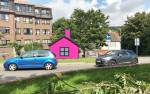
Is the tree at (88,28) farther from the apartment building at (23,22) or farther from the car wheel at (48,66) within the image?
the car wheel at (48,66)

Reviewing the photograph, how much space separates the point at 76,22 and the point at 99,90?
222 feet

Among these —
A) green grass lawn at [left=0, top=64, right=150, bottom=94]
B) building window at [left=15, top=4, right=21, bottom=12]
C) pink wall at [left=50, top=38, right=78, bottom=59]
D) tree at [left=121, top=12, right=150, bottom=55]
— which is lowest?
green grass lawn at [left=0, top=64, right=150, bottom=94]

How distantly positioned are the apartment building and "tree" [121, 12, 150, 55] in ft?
79.3

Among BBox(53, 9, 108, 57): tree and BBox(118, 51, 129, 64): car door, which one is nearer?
BBox(118, 51, 129, 64): car door

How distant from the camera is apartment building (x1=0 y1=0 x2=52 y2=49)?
269ft

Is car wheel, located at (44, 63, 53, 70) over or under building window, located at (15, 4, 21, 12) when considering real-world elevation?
under

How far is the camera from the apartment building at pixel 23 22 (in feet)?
269

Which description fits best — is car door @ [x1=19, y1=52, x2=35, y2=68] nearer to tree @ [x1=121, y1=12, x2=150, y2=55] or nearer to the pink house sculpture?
the pink house sculpture

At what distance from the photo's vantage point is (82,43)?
69.0 metres

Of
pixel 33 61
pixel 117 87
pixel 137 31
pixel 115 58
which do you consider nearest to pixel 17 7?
pixel 137 31

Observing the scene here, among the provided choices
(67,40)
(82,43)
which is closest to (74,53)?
(67,40)

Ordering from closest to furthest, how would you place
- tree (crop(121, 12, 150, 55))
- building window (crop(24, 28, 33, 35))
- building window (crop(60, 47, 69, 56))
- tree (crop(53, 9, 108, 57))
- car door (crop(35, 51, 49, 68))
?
car door (crop(35, 51, 49, 68)) < building window (crop(60, 47, 69, 56)) < tree (crop(53, 9, 108, 57)) < tree (crop(121, 12, 150, 55)) < building window (crop(24, 28, 33, 35))

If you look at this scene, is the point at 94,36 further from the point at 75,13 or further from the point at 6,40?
the point at 6,40

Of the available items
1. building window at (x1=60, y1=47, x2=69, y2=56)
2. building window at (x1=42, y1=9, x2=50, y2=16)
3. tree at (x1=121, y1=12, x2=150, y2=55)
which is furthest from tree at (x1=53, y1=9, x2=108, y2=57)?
building window at (x1=42, y1=9, x2=50, y2=16)
